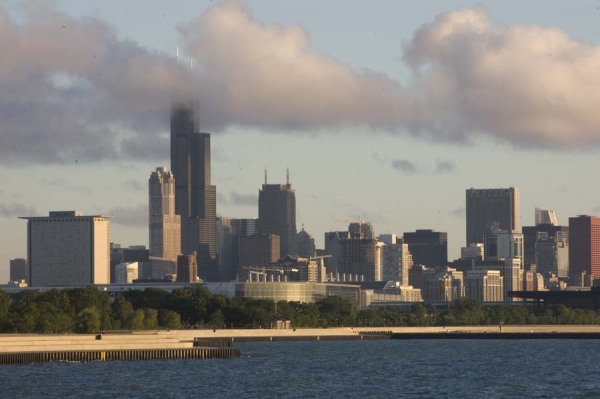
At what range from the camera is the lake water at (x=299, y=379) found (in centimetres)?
13288

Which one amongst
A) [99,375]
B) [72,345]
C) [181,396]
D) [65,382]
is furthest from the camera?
[72,345]

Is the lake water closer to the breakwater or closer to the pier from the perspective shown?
the breakwater

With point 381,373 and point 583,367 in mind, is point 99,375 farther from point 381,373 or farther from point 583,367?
point 583,367

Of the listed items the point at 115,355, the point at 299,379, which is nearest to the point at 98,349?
the point at 115,355

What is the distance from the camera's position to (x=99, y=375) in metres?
148

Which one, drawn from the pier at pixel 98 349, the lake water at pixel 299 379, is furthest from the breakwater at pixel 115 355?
the lake water at pixel 299 379

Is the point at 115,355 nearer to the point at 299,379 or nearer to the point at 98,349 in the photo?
the point at 98,349

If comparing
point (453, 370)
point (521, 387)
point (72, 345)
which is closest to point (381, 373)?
point (453, 370)

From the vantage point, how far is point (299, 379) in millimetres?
151875

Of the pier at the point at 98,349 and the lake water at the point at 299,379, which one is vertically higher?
the pier at the point at 98,349

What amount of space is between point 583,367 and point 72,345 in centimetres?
5787

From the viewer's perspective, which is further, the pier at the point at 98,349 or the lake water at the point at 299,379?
the pier at the point at 98,349

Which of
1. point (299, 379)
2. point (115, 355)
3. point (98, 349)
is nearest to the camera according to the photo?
point (299, 379)

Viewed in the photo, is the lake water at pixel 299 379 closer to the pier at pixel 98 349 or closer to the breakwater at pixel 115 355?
the breakwater at pixel 115 355
